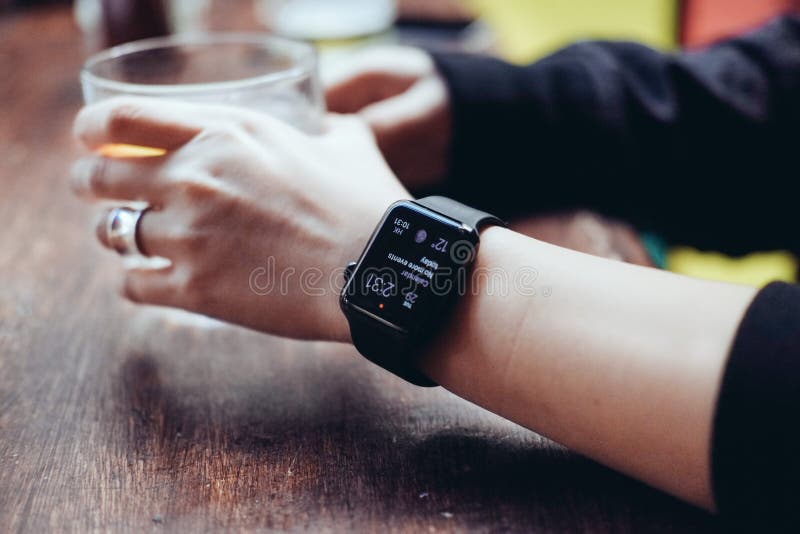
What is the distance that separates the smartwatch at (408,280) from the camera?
1.36 feet

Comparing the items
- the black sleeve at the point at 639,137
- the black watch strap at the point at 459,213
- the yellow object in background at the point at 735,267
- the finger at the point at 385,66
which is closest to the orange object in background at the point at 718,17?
the yellow object in background at the point at 735,267

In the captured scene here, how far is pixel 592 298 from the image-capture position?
1.32ft

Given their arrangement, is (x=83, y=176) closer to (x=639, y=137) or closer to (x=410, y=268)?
(x=410, y=268)

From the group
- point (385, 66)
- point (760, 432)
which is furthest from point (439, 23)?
point (760, 432)

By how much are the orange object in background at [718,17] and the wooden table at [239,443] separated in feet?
4.26

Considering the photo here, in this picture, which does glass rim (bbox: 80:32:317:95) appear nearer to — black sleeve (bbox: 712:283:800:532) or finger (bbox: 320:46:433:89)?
finger (bbox: 320:46:433:89)

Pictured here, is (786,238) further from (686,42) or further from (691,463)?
(686,42)

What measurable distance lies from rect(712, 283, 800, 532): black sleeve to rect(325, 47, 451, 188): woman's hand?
0.43m

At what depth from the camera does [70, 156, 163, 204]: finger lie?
20.1 inches

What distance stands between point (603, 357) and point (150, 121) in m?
0.33

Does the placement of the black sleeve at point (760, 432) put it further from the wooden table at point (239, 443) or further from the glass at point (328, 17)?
the glass at point (328, 17)

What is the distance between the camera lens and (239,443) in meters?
0.41

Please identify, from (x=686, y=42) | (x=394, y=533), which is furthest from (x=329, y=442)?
(x=686, y=42)

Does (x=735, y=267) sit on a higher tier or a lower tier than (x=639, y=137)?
lower
